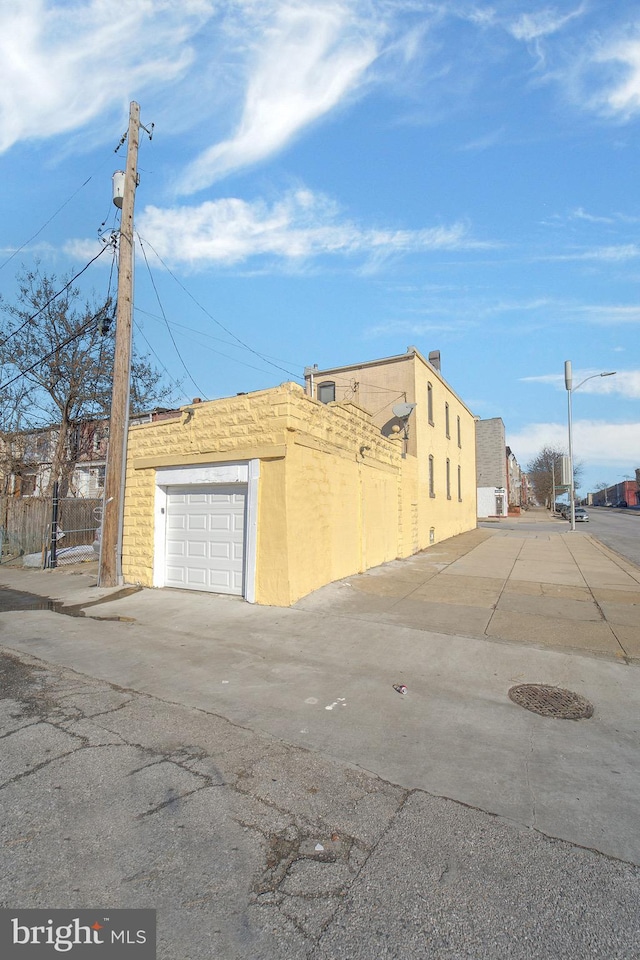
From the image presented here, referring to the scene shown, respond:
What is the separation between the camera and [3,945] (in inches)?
82.6

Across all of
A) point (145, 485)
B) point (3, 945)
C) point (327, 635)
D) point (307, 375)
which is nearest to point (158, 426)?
point (145, 485)

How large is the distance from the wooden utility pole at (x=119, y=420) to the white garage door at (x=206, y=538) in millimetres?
1086

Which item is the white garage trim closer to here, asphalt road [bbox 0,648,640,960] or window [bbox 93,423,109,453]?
asphalt road [bbox 0,648,640,960]

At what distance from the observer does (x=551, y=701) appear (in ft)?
16.3

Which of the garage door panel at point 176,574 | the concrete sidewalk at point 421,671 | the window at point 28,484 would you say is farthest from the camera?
the window at point 28,484

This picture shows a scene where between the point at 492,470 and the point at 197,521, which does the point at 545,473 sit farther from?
the point at 197,521

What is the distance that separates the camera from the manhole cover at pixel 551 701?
467 centimetres

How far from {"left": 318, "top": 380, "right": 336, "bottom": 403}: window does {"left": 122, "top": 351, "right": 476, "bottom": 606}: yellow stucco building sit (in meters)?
7.42

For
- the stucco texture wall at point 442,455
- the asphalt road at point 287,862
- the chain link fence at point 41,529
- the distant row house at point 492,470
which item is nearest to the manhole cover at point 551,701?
the asphalt road at point 287,862

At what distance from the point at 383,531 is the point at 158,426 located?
6.75m

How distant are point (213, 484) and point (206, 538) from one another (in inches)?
45.1

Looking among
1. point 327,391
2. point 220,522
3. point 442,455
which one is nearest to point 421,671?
point 220,522

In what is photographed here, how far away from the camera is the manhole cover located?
4.67 m

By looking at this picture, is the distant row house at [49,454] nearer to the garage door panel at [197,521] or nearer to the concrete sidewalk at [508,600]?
the garage door panel at [197,521]
